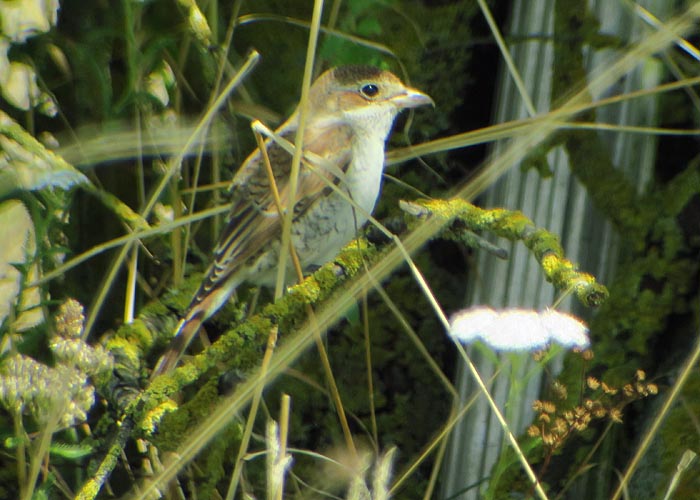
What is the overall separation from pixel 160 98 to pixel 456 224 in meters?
1.02

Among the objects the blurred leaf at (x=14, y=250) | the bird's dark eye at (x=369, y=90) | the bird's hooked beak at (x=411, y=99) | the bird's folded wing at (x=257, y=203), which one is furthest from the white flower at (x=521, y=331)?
the blurred leaf at (x=14, y=250)

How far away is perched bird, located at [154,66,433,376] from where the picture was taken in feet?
9.34

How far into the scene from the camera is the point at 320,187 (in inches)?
116

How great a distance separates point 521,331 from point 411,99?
1141 mm

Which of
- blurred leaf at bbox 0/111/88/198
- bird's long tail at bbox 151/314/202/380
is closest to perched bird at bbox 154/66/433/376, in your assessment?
bird's long tail at bbox 151/314/202/380

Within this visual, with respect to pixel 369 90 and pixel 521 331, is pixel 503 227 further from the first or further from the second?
pixel 369 90

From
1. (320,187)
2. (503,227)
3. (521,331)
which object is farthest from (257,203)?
(521,331)

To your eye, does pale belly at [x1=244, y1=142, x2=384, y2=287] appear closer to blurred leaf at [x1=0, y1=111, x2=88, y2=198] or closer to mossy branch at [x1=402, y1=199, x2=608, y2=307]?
mossy branch at [x1=402, y1=199, x2=608, y2=307]

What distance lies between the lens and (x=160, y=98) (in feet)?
9.53

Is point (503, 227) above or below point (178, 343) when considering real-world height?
above

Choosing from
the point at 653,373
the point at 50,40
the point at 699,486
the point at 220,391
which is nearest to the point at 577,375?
the point at 653,373

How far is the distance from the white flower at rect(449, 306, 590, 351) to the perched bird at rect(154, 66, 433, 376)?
78cm

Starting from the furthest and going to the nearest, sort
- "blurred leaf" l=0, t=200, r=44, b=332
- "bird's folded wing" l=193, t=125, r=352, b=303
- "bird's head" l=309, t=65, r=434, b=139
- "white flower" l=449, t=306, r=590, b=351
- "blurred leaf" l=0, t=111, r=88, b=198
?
"blurred leaf" l=0, t=200, r=44, b=332 < "bird's head" l=309, t=65, r=434, b=139 < "bird's folded wing" l=193, t=125, r=352, b=303 < "blurred leaf" l=0, t=111, r=88, b=198 < "white flower" l=449, t=306, r=590, b=351

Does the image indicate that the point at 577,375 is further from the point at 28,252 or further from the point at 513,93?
the point at 28,252
